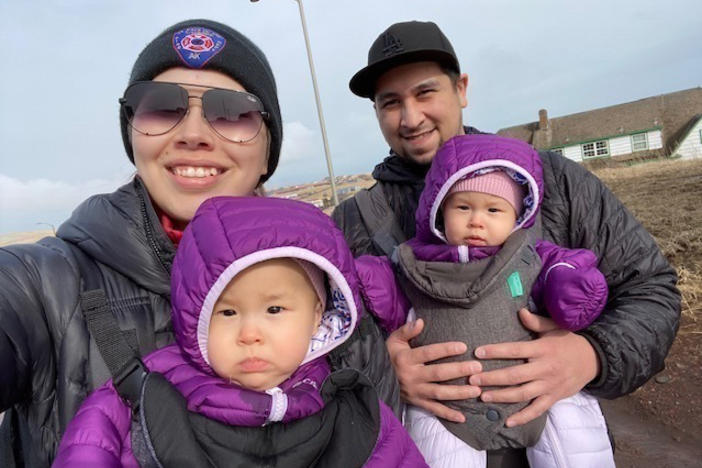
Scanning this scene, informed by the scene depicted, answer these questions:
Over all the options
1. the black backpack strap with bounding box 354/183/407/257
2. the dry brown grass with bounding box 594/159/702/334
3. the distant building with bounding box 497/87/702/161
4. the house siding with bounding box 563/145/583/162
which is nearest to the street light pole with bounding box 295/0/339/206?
the dry brown grass with bounding box 594/159/702/334

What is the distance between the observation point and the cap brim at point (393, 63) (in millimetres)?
2805

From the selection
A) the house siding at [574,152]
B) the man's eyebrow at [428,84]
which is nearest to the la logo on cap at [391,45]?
the man's eyebrow at [428,84]

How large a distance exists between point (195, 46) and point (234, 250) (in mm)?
981

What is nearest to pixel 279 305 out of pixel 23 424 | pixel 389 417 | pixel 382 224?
pixel 389 417

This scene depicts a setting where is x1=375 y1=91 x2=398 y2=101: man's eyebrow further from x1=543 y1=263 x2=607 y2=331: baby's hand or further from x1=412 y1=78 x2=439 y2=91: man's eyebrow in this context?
x1=543 y1=263 x2=607 y2=331: baby's hand

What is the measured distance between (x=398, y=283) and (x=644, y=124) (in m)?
43.8

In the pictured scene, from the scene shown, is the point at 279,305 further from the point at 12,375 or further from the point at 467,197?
the point at 467,197

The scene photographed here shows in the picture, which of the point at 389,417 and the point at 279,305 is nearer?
the point at 279,305

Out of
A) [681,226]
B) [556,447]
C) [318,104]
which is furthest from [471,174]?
[318,104]

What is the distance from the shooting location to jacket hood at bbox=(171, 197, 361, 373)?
155cm

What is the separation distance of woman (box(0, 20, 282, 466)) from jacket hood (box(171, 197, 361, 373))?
0.76 feet

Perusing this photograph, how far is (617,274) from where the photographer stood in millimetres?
2473

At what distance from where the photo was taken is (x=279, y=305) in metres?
1.69

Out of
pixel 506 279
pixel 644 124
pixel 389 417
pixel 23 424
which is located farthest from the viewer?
pixel 644 124
